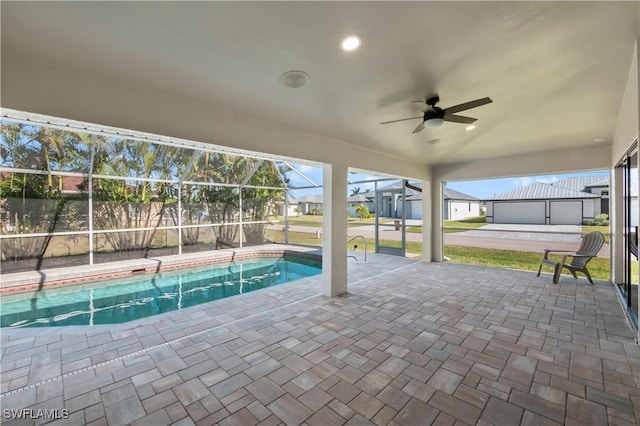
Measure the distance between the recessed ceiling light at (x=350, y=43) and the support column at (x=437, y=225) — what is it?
19.5 ft

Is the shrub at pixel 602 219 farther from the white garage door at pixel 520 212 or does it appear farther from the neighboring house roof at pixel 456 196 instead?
the neighboring house roof at pixel 456 196

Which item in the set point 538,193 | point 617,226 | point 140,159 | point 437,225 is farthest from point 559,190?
point 140,159

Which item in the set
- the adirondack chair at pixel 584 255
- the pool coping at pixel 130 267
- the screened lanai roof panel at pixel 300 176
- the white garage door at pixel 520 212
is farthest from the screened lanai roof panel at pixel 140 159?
the white garage door at pixel 520 212

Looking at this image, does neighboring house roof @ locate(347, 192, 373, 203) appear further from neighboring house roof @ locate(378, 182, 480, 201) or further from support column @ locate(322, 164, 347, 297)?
support column @ locate(322, 164, 347, 297)

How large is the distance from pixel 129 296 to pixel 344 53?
6.06 metres

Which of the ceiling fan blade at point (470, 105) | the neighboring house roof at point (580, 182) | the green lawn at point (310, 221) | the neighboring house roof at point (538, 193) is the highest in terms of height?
the ceiling fan blade at point (470, 105)

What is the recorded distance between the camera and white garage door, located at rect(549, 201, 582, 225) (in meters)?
6.22

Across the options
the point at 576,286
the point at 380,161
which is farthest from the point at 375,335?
the point at 576,286

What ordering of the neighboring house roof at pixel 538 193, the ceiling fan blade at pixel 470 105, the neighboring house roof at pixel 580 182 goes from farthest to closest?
the neighboring house roof at pixel 538 193 < the neighboring house roof at pixel 580 182 < the ceiling fan blade at pixel 470 105

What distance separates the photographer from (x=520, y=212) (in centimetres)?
716

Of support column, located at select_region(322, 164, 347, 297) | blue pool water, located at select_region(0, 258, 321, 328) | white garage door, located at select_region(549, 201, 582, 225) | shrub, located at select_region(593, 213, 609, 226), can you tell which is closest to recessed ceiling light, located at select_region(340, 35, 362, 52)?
support column, located at select_region(322, 164, 347, 297)

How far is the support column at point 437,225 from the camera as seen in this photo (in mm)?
7312

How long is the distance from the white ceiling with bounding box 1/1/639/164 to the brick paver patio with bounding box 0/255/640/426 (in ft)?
8.81

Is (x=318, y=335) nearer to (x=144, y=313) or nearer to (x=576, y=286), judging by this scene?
(x=144, y=313)
